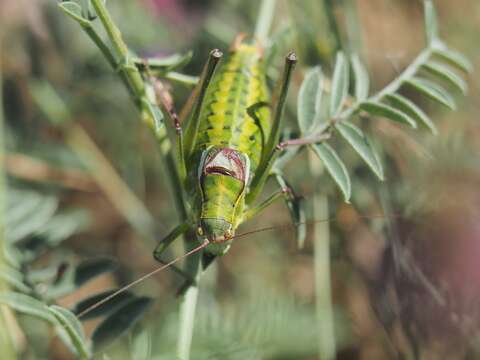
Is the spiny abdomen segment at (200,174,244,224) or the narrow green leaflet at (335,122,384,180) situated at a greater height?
the spiny abdomen segment at (200,174,244,224)

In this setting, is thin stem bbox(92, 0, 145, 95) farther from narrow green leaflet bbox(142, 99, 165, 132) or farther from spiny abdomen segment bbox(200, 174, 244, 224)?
spiny abdomen segment bbox(200, 174, 244, 224)

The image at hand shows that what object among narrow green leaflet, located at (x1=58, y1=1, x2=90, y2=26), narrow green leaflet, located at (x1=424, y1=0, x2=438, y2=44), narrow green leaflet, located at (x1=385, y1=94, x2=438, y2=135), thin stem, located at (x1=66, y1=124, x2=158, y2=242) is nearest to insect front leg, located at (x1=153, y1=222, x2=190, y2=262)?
narrow green leaflet, located at (x1=58, y1=1, x2=90, y2=26)

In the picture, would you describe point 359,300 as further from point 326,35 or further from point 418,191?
point 326,35

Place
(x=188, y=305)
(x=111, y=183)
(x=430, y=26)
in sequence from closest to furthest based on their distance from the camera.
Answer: (x=188, y=305), (x=430, y=26), (x=111, y=183)

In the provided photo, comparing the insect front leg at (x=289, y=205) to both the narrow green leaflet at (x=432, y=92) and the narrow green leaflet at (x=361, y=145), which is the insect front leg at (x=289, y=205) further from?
the narrow green leaflet at (x=432, y=92)

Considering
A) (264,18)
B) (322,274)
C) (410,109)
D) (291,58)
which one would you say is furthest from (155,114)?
(322,274)

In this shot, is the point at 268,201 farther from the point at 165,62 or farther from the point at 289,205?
the point at 165,62

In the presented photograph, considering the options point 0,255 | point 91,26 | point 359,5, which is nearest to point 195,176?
point 91,26
